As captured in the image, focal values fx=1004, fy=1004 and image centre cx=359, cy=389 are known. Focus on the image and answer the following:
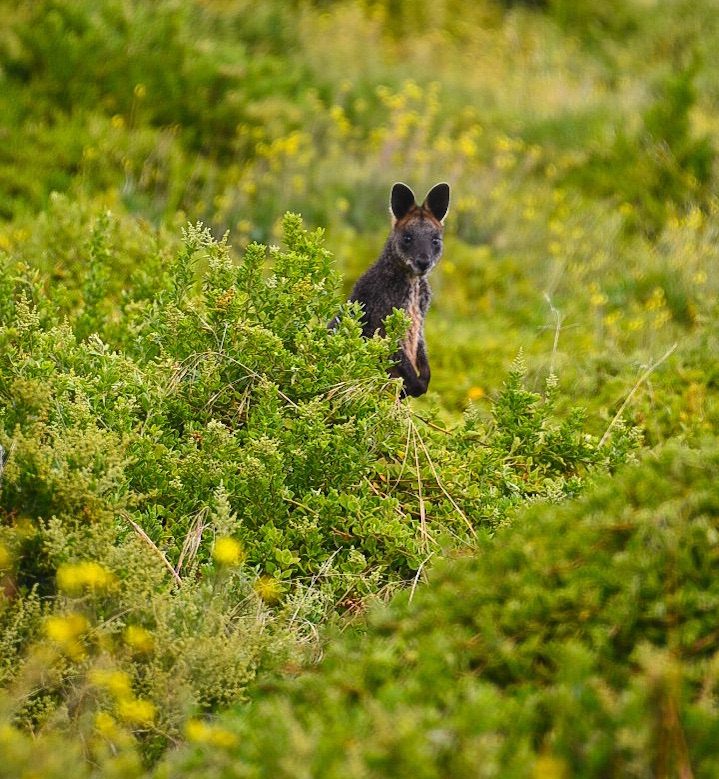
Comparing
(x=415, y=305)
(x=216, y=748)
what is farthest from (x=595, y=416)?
(x=216, y=748)

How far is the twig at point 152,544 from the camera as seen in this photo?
3687 millimetres

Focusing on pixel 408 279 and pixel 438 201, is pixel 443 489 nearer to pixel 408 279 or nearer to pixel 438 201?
pixel 408 279

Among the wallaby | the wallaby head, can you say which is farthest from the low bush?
the wallaby head

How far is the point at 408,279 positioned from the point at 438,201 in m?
0.52

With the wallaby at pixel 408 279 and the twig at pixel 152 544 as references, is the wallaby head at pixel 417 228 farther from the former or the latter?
the twig at pixel 152 544

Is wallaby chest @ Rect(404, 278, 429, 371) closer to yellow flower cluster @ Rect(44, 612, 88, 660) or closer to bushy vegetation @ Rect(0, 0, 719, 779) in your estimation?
bushy vegetation @ Rect(0, 0, 719, 779)

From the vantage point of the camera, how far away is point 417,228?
561cm

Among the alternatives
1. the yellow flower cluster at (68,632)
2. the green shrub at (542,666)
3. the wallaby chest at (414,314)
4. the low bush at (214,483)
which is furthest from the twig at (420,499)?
the yellow flower cluster at (68,632)

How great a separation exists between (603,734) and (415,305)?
3465 mm

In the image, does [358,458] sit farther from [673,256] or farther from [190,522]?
[673,256]

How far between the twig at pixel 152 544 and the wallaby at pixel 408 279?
2003mm

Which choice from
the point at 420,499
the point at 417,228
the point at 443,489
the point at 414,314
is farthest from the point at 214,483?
the point at 417,228

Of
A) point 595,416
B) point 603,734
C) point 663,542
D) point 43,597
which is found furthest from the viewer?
point 595,416

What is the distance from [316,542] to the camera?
4.06 m
